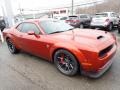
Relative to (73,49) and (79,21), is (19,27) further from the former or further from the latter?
(79,21)

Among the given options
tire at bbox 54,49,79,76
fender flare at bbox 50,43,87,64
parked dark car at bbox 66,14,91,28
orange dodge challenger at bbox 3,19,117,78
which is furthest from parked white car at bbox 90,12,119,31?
fender flare at bbox 50,43,87,64

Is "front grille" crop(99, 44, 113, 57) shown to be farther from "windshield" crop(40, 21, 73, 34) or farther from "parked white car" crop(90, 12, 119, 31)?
"parked white car" crop(90, 12, 119, 31)

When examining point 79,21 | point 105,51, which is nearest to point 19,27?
point 105,51

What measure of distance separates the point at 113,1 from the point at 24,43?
41.5 meters

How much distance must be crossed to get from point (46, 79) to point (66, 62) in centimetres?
66

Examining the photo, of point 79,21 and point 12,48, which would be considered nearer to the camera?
point 12,48

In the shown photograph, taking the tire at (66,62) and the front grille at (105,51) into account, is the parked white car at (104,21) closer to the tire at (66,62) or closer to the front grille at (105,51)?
the front grille at (105,51)

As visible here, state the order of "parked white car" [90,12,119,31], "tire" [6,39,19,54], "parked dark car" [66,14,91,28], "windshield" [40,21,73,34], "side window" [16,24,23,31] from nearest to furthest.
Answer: "windshield" [40,21,73,34]
"side window" [16,24,23,31]
"tire" [6,39,19,54]
"parked white car" [90,12,119,31]
"parked dark car" [66,14,91,28]

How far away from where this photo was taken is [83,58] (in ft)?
9.52

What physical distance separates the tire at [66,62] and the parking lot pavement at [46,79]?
14cm

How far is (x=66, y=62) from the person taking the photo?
3408 millimetres

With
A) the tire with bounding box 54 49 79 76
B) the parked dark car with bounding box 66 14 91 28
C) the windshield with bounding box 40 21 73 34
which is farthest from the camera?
the parked dark car with bounding box 66 14 91 28

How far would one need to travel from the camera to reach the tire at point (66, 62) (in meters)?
3.16

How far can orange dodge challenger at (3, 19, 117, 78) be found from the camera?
9.41 feet
